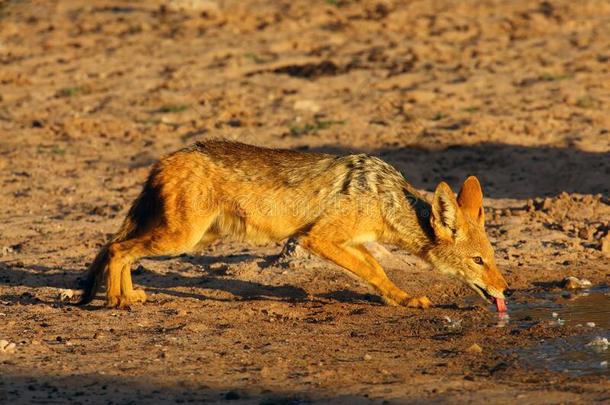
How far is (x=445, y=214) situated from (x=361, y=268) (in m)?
0.81

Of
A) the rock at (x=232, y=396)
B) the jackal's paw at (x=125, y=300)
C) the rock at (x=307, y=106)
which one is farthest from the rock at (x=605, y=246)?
the rock at (x=307, y=106)

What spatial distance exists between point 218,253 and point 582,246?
357 centimetres

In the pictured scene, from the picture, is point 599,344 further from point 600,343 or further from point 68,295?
point 68,295

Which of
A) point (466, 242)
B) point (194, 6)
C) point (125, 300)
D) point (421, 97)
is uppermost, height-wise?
point (194, 6)

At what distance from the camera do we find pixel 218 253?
10812mm

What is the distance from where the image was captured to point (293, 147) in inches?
557

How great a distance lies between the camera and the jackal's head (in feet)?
29.0

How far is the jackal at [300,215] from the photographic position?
346 inches

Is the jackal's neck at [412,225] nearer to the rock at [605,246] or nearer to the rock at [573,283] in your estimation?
the rock at [573,283]

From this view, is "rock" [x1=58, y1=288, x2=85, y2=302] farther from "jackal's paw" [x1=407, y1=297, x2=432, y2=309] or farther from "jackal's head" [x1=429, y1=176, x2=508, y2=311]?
"jackal's head" [x1=429, y1=176, x2=508, y2=311]

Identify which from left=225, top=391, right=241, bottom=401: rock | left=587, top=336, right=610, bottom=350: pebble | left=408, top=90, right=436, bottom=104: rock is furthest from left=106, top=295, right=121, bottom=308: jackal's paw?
left=408, top=90, right=436, bottom=104: rock

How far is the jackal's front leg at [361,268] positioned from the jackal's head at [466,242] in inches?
16.1

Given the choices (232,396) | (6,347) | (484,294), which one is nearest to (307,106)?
(484,294)

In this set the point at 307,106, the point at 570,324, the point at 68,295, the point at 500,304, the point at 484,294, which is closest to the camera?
the point at 570,324
